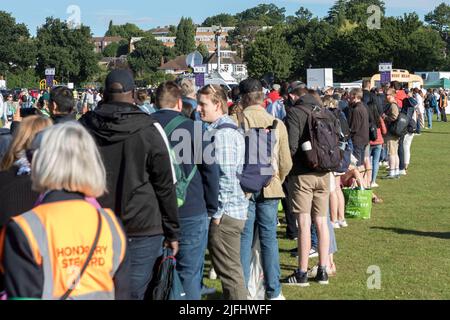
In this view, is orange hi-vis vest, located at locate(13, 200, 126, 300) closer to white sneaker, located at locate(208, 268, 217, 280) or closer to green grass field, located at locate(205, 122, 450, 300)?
green grass field, located at locate(205, 122, 450, 300)

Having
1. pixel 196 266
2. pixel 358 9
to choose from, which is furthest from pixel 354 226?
pixel 358 9

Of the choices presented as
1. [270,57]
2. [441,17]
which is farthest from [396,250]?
[441,17]

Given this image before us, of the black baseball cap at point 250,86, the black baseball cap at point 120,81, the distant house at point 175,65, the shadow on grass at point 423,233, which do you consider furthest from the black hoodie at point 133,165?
the distant house at point 175,65

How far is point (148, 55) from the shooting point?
183375mm

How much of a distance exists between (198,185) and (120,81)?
1.20 metres

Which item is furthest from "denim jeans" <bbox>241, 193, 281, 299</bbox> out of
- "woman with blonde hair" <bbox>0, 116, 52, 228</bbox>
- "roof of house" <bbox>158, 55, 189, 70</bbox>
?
"roof of house" <bbox>158, 55, 189, 70</bbox>

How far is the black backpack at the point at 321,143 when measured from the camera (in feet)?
24.6

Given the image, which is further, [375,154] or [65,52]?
[65,52]

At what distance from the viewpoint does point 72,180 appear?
3230 millimetres

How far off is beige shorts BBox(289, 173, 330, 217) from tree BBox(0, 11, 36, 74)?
326 ft

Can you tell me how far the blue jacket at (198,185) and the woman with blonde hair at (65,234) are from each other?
227 cm

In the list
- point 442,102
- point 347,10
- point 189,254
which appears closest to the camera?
point 189,254

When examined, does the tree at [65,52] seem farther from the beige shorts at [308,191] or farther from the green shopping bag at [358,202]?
the beige shorts at [308,191]

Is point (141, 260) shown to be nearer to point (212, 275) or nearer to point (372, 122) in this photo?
point (212, 275)
